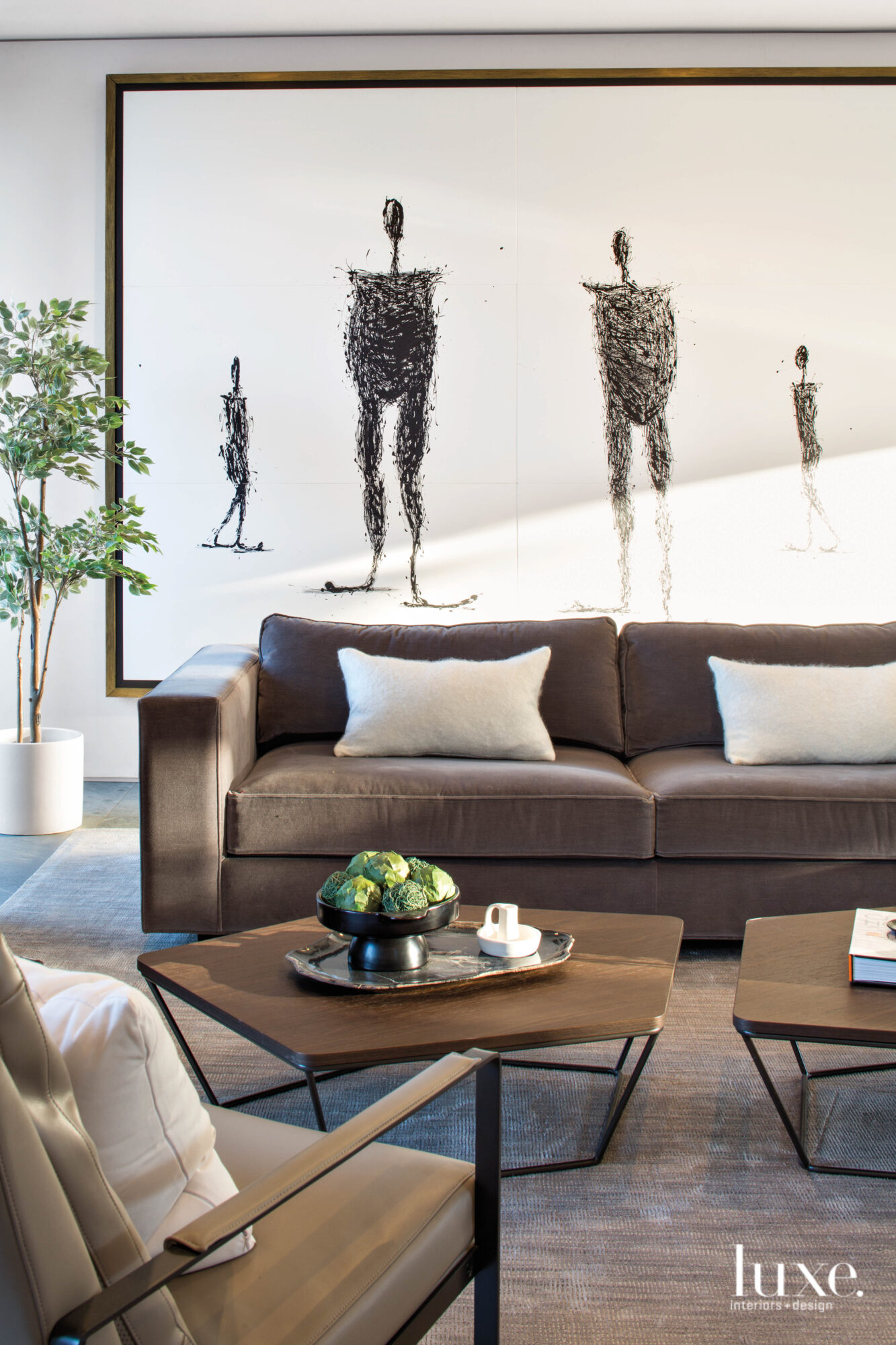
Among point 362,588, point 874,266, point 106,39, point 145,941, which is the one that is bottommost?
point 145,941

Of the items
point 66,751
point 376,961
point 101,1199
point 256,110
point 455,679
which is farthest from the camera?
point 256,110

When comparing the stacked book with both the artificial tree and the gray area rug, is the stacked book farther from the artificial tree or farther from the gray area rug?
the artificial tree

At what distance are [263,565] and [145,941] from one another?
2.13m

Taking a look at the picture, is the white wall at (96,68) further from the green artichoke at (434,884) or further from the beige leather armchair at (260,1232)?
the beige leather armchair at (260,1232)

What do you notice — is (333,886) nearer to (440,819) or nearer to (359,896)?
(359,896)

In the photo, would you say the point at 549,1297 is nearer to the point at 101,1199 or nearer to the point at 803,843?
the point at 101,1199

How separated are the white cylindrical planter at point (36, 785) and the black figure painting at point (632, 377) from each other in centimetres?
244

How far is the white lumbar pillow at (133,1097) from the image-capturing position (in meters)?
0.80

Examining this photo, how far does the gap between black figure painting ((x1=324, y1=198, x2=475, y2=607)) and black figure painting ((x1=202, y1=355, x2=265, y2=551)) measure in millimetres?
484

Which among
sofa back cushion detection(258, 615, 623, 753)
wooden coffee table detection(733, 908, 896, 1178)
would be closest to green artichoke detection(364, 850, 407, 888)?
wooden coffee table detection(733, 908, 896, 1178)

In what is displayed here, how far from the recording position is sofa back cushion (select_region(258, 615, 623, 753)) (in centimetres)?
338

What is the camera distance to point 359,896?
5.73 feet

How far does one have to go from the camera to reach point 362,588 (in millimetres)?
4684

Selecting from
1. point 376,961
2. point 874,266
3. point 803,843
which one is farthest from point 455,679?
point 874,266
